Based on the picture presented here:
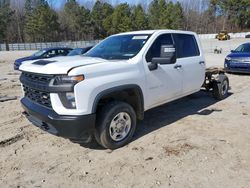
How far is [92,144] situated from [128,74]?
4.50ft

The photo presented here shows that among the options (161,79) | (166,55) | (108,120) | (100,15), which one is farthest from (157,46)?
(100,15)

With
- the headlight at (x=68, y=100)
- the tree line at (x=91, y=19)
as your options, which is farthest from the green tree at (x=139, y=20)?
the headlight at (x=68, y=100)

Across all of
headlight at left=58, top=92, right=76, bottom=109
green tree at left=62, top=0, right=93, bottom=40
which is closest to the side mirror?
headlight at left=58, top=92, right=76, bottom=109

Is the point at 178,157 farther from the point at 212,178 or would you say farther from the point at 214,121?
the point at 214,121

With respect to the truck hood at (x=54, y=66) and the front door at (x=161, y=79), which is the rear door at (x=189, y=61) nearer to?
the front door at (x=161, y=79)

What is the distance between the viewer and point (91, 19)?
81.6 m

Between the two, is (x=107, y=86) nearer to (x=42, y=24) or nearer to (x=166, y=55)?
(x=166, y=55)

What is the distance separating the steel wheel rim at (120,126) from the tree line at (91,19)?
238 feet

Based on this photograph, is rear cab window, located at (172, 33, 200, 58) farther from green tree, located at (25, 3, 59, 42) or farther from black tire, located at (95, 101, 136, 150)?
green tree, located at (25, 3, 59, 42)

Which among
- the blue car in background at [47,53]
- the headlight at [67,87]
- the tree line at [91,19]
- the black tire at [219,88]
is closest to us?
the headlight at [67,87]

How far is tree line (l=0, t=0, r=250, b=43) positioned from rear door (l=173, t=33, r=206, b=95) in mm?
71066

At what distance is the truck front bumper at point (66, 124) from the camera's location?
12.6 ft

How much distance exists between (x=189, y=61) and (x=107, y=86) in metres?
2.59

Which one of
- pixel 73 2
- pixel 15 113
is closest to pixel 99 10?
pixel 73 2
